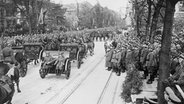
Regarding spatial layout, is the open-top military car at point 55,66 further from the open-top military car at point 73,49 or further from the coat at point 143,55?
the coat at point 143,55

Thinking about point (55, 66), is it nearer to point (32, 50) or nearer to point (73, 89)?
point (73, 89)

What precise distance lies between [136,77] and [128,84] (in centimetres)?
42

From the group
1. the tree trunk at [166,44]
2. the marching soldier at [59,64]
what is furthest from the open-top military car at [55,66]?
the tree trunk at [166,44]

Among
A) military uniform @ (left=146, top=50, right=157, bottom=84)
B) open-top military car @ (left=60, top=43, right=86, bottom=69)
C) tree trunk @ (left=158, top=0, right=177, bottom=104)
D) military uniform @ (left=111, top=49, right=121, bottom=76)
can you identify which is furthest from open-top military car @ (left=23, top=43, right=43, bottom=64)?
tree trunk @ (left=158, top=0, right=177, bottom=104)

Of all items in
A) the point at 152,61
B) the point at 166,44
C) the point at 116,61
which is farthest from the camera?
the point at 116,61

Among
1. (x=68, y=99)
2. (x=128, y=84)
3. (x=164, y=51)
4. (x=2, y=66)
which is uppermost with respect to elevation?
(x=164, y=51)

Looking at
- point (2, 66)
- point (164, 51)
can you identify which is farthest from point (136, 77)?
point (2, 66)

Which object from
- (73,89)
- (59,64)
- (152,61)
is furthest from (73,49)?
(152,61)

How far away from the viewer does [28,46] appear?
16.9 metres

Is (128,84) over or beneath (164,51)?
beneath

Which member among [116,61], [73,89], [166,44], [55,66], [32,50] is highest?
[166,44]

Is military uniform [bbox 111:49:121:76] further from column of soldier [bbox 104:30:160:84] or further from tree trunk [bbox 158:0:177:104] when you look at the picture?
tree trunk [bbox 158:0:177:104]

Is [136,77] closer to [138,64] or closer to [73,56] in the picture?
[138,64]

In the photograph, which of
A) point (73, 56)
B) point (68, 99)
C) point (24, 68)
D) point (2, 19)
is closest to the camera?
point (68, 99)
